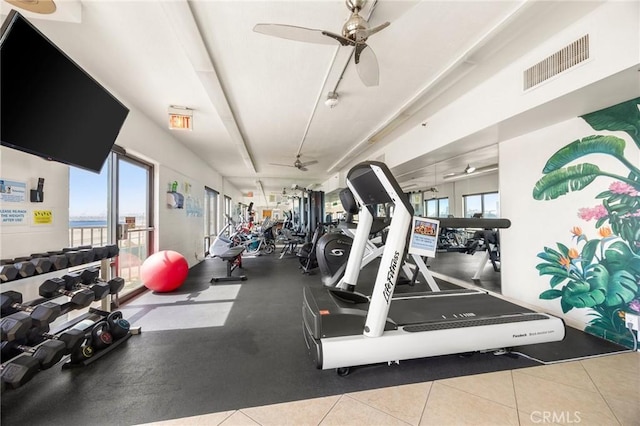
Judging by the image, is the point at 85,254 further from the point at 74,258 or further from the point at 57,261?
the point at 57,261

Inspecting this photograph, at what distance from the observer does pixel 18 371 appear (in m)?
1.34

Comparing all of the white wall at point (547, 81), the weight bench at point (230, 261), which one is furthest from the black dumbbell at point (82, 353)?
the white wall at point (547, 81)

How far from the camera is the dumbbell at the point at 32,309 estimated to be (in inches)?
58.6

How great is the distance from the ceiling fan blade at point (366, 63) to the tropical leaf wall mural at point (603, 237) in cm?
230

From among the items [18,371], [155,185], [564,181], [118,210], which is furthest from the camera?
[155,185]

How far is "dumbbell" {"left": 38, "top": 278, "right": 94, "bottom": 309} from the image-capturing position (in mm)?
1750

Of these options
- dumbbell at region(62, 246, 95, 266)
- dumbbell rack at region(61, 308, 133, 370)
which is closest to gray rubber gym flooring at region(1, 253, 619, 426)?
dumbbell rack at region(61, 308, 133, 370)

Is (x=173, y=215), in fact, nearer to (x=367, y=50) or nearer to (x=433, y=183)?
(x=367, y=50)

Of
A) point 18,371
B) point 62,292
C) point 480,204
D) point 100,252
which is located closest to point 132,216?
point 100,252

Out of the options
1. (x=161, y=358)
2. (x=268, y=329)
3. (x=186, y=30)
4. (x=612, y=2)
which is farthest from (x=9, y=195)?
(x=612, y=2)

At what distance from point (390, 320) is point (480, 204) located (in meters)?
4.05

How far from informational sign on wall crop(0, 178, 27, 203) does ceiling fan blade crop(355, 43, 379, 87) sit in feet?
9.42

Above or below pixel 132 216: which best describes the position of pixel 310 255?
below

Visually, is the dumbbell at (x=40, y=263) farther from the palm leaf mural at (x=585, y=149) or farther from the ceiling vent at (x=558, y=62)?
the palm leaf mural at (x=585, y=149)
